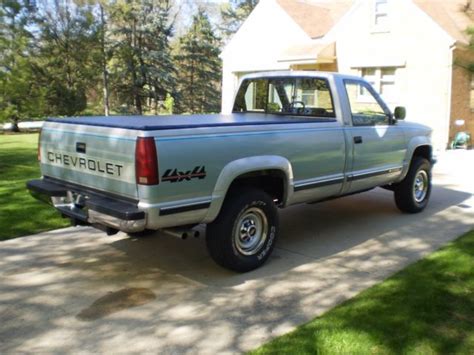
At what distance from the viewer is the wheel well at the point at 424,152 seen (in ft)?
24.9

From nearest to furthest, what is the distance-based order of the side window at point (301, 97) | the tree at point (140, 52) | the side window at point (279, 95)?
1. the side window at point (301, 97)
2. the side window at point (279, 95)
3. the tree at point (140, 52)

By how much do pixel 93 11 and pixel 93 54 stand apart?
2.83 meters

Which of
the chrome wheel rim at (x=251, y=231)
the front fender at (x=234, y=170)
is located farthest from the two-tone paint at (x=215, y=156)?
the chrome wheel rim at (x=251, y=231)

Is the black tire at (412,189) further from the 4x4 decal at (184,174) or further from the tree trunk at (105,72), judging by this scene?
the tree trunk at (105,72)

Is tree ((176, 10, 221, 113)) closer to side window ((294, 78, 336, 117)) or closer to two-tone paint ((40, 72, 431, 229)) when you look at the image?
side window ((294, 78, 336, 117))

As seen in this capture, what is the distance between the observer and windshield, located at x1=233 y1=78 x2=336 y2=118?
6285 mm

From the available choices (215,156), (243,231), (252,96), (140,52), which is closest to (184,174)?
(215,156)

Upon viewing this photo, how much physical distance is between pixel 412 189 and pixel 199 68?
28.9m

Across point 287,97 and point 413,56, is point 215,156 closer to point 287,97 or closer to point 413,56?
point 287,97

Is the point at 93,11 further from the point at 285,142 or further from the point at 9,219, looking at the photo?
the point at 285,142

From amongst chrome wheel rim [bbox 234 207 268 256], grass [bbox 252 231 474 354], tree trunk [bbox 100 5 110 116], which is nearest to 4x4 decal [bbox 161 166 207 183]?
chrome wheel rim [bbox 234 207 268 256]

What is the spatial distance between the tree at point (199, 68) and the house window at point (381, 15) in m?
17.4

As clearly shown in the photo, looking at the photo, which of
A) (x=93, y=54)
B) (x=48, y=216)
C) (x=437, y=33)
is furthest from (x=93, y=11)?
(x=48, y=216)

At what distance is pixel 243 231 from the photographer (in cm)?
512
